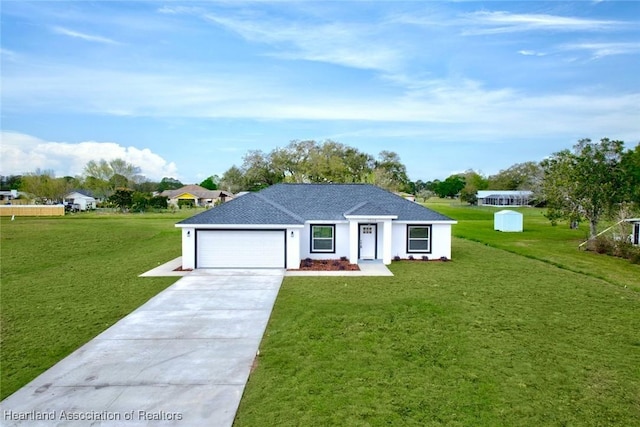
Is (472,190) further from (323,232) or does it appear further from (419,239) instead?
(323,232)

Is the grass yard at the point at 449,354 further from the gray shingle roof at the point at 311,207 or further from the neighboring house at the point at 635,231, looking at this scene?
the neighboring house at the point at 635,231

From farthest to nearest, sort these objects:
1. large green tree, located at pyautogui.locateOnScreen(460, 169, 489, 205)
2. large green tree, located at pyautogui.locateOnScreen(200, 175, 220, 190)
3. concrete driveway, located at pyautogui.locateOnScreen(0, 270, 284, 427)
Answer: large green tree, located at pyautogui.locateOnScreen(200, 175, 220, 190)
large green tree, located at pyautogui.locateOnScreen(460, 169, 489, 205)
concrete driveway, located at pyautogui.locateOnScreen(0, 270, 284, 427)

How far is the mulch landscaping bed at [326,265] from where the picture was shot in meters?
17.1

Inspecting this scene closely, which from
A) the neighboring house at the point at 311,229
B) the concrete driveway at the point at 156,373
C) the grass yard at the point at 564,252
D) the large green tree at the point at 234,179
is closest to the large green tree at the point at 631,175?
the grass yard at the point at 564,252

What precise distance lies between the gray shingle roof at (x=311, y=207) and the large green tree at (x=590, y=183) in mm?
13070

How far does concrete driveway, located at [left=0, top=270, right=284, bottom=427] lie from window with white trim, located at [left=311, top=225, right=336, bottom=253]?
8122mm

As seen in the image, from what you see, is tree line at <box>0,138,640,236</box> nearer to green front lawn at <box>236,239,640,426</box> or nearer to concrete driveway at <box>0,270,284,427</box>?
green front lawn at <box>236,239,640,426</box>

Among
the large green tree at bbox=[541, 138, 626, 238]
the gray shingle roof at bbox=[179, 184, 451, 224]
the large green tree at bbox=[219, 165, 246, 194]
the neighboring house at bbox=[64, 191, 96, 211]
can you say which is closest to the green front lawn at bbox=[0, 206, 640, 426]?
the gray shingle roof at bbox=[179, 184, 451, 224]

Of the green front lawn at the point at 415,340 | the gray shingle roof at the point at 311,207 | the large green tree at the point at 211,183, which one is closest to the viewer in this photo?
the green front lawn at the point at 415,340

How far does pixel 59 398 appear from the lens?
609cm

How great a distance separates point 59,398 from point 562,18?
28177 millimetres

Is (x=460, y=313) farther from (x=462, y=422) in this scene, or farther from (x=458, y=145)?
(x=458, y=145)

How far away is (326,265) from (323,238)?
1.89 meters

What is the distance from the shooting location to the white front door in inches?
774
